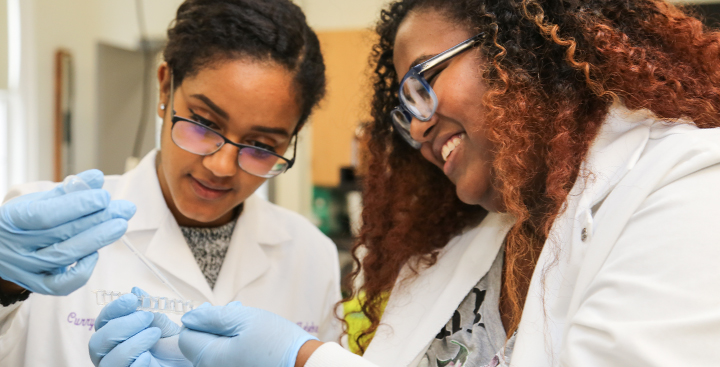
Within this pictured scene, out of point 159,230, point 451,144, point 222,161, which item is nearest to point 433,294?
point 451,144

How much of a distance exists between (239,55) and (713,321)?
3.73 feet

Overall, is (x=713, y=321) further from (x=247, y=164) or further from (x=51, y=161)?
(x=51, y=161)

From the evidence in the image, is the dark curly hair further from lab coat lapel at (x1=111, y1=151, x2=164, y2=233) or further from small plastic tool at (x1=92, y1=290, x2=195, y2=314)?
small plastic tool at (x1=92, y1=290, x2=195, y2=314)

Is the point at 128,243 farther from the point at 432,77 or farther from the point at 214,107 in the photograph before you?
the point at 432,77

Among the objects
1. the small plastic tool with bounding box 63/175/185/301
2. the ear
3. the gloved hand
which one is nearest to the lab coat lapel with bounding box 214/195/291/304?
the small plastic tool with bounding box 63/175/185/301

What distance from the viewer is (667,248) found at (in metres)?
0.80

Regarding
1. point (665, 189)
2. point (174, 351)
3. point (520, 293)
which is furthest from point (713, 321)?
point (174, 351)

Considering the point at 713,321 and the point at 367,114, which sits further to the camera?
the point at 367,114

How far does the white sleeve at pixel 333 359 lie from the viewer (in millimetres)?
971

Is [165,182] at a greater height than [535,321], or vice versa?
[535,321]

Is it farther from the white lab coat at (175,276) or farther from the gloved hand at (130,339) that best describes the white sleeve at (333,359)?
the white lab coat at (175,276)

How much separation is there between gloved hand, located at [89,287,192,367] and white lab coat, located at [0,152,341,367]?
0.82 ft

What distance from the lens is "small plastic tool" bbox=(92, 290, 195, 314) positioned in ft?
3.92

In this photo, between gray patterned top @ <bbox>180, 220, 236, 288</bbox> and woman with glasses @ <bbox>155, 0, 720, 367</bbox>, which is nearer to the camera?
woman with glasses @ <bbox>155, 0, 720, 367</bbox>
